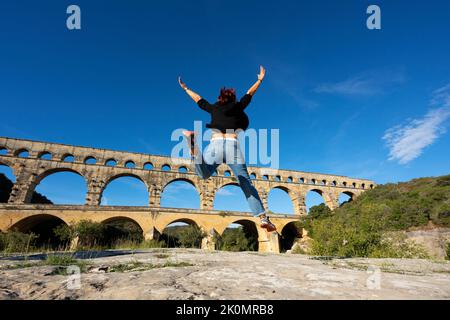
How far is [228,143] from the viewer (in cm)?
324

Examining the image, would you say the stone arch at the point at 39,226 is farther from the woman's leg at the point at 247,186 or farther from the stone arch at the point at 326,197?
the stone arch at the point at 326,197

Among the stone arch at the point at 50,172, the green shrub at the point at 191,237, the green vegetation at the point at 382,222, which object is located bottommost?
the green shrub at the point at 191,237

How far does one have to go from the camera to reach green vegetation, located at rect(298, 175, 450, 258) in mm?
7824

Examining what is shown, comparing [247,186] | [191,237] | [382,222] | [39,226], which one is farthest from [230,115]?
[39,226]

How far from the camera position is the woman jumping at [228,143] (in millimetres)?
3264

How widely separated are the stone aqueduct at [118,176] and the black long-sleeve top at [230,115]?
16.9 meters

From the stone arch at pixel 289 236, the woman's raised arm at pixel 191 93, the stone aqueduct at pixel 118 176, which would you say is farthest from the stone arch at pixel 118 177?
the woman's raised arm at pixel 191 93

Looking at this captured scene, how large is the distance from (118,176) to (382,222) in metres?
24.5

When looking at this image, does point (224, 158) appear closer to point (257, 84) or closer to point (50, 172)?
point (257, 84)

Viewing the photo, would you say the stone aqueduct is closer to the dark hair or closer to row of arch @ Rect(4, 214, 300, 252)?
row of arch @ Rect(4, 214, 300, 252)

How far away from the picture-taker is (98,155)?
86.6 feet

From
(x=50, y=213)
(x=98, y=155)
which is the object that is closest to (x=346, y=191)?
(x=98, y=155)
